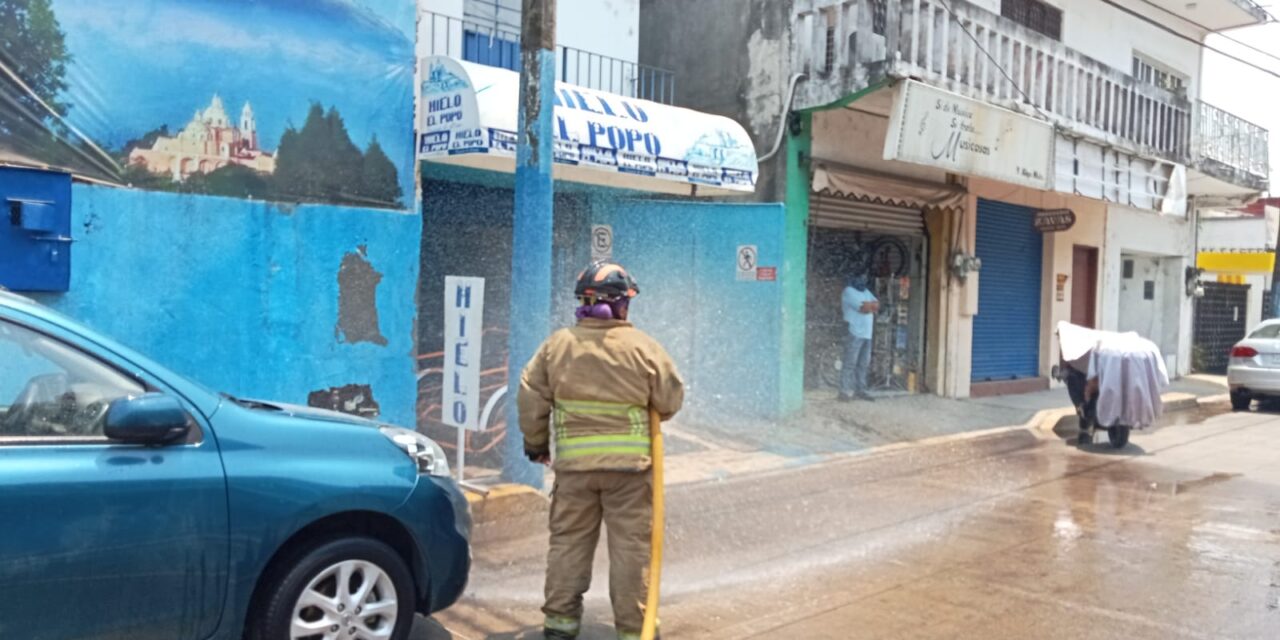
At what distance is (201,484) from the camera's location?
11.3 feet

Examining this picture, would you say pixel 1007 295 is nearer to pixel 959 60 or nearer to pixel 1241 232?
pixel 959 60

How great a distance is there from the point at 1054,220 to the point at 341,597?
14.0 meters

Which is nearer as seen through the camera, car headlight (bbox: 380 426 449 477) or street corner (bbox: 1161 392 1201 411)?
car headlight (bbox: 380 426 449 477)

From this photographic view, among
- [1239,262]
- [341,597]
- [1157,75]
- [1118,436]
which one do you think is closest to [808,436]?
[1118,436]

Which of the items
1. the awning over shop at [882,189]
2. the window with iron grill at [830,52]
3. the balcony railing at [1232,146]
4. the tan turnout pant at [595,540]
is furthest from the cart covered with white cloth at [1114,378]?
the balcony railing at [1232,146]

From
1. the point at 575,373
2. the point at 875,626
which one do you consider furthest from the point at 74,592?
the point at 875,626

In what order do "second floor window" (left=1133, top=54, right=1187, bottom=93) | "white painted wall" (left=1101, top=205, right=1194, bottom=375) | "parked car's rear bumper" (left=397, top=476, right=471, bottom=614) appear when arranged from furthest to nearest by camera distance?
"white painted wall" (left=1101, top=205, right=1194, bottom=375)
"second floor window" (left=1133, top=54, right=1187, bottom=93)
"parked car's rear bumper" (left=397, top=476, right=471, bottom=614)

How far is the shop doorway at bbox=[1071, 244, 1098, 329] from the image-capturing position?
17.4 metres

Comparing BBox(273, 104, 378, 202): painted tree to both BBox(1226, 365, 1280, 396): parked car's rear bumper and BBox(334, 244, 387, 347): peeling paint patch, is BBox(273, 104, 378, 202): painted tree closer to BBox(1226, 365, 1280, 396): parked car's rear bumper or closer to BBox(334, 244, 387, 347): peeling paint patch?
BBox(334, 244, 387, 347): peeling paint patch

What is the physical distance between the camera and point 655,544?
440cm

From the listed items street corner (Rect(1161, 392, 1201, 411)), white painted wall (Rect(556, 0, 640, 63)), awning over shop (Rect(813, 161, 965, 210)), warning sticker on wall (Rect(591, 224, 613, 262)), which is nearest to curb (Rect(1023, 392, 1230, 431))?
street corner (Rect(1161, 392, 1201, 411))

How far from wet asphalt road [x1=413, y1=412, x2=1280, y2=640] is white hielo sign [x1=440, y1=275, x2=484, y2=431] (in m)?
0.95

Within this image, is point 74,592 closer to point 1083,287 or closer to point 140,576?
point 140,576

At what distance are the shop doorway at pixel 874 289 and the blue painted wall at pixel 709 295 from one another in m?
1.50
